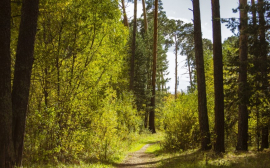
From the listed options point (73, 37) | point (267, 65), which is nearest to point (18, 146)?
point (73, 37)

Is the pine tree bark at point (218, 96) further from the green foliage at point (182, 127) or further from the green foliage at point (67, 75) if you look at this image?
the green foliage at point (67, 75)

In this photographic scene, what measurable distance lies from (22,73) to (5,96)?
87cm

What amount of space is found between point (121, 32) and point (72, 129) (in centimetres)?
469

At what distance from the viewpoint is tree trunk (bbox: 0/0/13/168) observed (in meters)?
5.48

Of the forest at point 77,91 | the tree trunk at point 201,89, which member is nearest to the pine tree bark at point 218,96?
the forest at point 77,91

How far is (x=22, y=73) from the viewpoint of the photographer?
6172 millimetres

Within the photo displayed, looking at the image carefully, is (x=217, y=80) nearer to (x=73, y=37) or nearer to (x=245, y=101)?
(x=245, y=101)

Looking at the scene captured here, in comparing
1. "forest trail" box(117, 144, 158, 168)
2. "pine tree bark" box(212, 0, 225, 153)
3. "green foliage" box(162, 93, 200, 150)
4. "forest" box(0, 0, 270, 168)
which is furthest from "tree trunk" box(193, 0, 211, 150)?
"forest trail" box(117, 144, 158, 168)

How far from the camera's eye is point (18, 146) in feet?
19.7

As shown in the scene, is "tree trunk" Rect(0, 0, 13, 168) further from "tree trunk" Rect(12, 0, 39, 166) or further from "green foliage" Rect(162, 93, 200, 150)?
"green foliage" Rect(162, 93, 200, 150)

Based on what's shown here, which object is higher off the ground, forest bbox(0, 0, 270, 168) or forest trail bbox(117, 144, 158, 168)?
forest bbox(0, 0, 270, 168)

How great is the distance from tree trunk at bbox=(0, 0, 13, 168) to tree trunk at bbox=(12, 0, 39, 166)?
1.21 ft

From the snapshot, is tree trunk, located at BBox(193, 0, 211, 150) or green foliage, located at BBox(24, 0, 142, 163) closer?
green foliage, located at BBox(24, 0, 142, 163)

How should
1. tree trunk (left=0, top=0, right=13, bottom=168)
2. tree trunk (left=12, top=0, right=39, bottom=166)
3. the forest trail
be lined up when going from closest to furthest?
tree trunk (left=0, top=0, right=13, bottom=168)
tree trunk (left=12, top=0, right=39, bottom=166)
the forest trail
